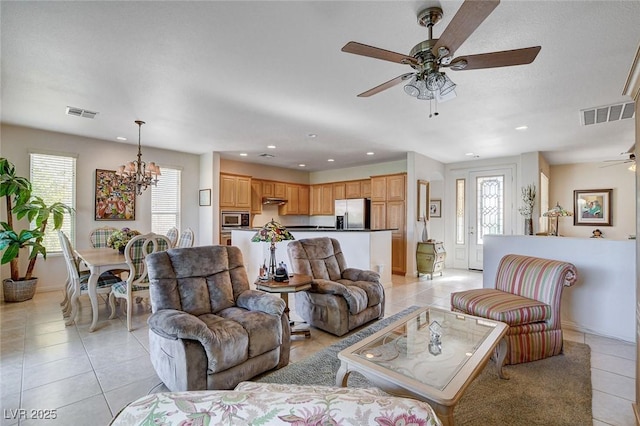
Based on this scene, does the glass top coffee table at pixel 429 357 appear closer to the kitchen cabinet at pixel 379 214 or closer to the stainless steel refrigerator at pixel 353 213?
the kitchen cabinet at pixel 379 214

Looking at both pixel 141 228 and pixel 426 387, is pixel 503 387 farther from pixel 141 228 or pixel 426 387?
pixel 141 228

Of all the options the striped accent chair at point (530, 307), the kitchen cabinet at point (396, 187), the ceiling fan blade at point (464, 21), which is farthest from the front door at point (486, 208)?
the ceiling fan blade at point (464, 21)

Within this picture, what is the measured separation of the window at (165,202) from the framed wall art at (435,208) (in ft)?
20.0

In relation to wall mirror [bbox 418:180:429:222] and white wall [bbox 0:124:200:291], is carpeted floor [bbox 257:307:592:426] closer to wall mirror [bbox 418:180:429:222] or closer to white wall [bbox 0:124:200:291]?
wall mirror [bbox 418:180:429:222]

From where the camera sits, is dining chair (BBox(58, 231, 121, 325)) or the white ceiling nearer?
the white ceiling

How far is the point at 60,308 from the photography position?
4.00 m

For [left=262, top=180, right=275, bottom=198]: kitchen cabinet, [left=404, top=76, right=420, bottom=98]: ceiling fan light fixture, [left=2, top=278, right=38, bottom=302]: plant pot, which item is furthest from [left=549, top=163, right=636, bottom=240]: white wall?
[left=2, top=278, right=38, bottom=302]: plant pot

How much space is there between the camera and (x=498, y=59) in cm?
178

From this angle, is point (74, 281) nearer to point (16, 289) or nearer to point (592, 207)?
point (16, 289)

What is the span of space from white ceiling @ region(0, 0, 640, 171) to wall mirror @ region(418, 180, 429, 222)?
1.61 metres

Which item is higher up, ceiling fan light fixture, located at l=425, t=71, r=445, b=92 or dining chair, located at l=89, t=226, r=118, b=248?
ceiling fan light fixture, located at l=425, t=71, r=445, b=92

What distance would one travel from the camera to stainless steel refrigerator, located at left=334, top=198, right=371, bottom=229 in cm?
743

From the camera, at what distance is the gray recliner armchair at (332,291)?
3.15 meters

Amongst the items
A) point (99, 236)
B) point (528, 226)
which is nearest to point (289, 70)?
point (99, 236)
